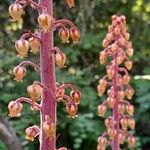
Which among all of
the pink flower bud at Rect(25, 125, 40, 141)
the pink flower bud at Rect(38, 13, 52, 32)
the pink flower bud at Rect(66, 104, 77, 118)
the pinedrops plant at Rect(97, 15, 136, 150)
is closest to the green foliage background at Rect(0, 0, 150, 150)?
the pinedrops plant at Rect(97, 15, 136, 150)

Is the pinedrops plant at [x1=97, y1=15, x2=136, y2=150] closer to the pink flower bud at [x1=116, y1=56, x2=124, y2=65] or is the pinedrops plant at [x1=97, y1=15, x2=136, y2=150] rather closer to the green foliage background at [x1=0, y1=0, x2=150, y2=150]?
the pink flower bud at [x1=116, y1=56, x2=124, y2=65]

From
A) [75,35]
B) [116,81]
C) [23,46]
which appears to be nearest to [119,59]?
[116,81]

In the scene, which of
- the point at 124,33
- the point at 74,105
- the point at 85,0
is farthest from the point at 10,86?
the point at 74,105

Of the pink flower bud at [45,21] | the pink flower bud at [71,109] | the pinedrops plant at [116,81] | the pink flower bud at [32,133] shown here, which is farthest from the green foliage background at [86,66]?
the pink flower bud at [45,21]

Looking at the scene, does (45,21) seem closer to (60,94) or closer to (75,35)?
(75,35)

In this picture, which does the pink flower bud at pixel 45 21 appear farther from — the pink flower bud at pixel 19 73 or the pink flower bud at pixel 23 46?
the pink flower bud at pixel 19 73

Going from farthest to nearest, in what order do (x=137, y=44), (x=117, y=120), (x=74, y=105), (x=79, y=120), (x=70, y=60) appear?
(x=137, y=44)
(x=70, y=60)
(x=79, y=120)
(x=117, y=120)
(x=74, y=105)

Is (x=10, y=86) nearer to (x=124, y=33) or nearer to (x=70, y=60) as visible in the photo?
(x=70, y=60)
